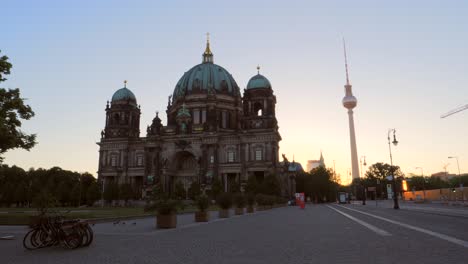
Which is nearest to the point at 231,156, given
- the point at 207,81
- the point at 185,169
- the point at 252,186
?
the point at 185,169

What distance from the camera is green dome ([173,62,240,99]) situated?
96.0m

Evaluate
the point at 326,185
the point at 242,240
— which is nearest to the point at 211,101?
the point at 326,185

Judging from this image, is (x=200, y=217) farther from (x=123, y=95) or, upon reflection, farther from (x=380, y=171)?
(x=380, y=171)

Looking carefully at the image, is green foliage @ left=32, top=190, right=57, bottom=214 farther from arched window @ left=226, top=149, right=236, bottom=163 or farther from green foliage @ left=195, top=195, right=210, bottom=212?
arched window @ left=226, top=149, right=236, bottom=163

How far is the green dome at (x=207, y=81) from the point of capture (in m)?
96.0

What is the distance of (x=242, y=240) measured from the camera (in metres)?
13.6

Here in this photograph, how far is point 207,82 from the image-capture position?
316ft

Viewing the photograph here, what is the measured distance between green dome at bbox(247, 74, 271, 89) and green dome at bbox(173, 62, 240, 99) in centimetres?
950

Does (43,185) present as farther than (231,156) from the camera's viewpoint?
No

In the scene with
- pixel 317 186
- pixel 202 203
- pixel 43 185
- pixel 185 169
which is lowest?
pixel 202 203

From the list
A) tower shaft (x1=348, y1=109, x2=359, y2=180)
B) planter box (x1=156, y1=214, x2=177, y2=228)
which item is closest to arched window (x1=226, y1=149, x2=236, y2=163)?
planter box (x1=156, y1=214, x2=177, y2=228)

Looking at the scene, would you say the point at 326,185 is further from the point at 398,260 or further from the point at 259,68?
the point at 398,260

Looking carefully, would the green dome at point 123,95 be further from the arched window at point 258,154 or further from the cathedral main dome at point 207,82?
the arched window at point 258,154

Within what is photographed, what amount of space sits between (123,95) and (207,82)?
22.2m
